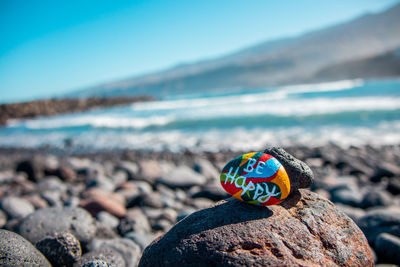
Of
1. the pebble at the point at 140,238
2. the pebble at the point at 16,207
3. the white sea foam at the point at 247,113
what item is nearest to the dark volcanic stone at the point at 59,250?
the pebble at the point at 140,238

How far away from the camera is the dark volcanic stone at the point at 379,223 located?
3.39 meters

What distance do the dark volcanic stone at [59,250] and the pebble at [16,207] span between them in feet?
6.13

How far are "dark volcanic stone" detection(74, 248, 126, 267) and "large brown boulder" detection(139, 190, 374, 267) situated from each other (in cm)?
69

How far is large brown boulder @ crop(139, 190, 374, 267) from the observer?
1886 mm

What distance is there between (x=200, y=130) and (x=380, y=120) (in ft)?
24.8

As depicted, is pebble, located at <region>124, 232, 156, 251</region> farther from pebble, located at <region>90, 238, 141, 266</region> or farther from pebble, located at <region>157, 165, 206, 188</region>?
pebble, located at <region>157, 165, 206, 188</region>

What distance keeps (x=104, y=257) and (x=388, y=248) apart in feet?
9.34

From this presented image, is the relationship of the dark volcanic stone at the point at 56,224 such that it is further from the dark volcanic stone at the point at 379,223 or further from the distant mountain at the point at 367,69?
the distant mountain at the point at 367,69

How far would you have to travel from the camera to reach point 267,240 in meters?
1.95

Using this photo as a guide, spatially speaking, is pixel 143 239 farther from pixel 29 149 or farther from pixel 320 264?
pixel 29 149

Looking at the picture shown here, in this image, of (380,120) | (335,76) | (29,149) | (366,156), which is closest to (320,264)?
(366,156)

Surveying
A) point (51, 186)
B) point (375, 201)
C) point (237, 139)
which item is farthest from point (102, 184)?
point (237, 139)

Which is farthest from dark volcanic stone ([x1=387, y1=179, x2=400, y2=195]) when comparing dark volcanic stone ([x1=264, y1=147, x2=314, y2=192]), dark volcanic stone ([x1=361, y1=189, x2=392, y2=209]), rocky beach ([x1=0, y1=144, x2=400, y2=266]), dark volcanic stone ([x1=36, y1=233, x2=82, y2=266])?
dark volcanic stone ([x1=36, y1=233, x2=82, y2=266])

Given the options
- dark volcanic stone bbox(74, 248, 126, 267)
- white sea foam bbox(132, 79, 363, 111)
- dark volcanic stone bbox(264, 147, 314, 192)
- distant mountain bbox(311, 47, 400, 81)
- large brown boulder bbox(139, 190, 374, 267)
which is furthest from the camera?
distant mountain bbox(311, 47, 400, 81)
